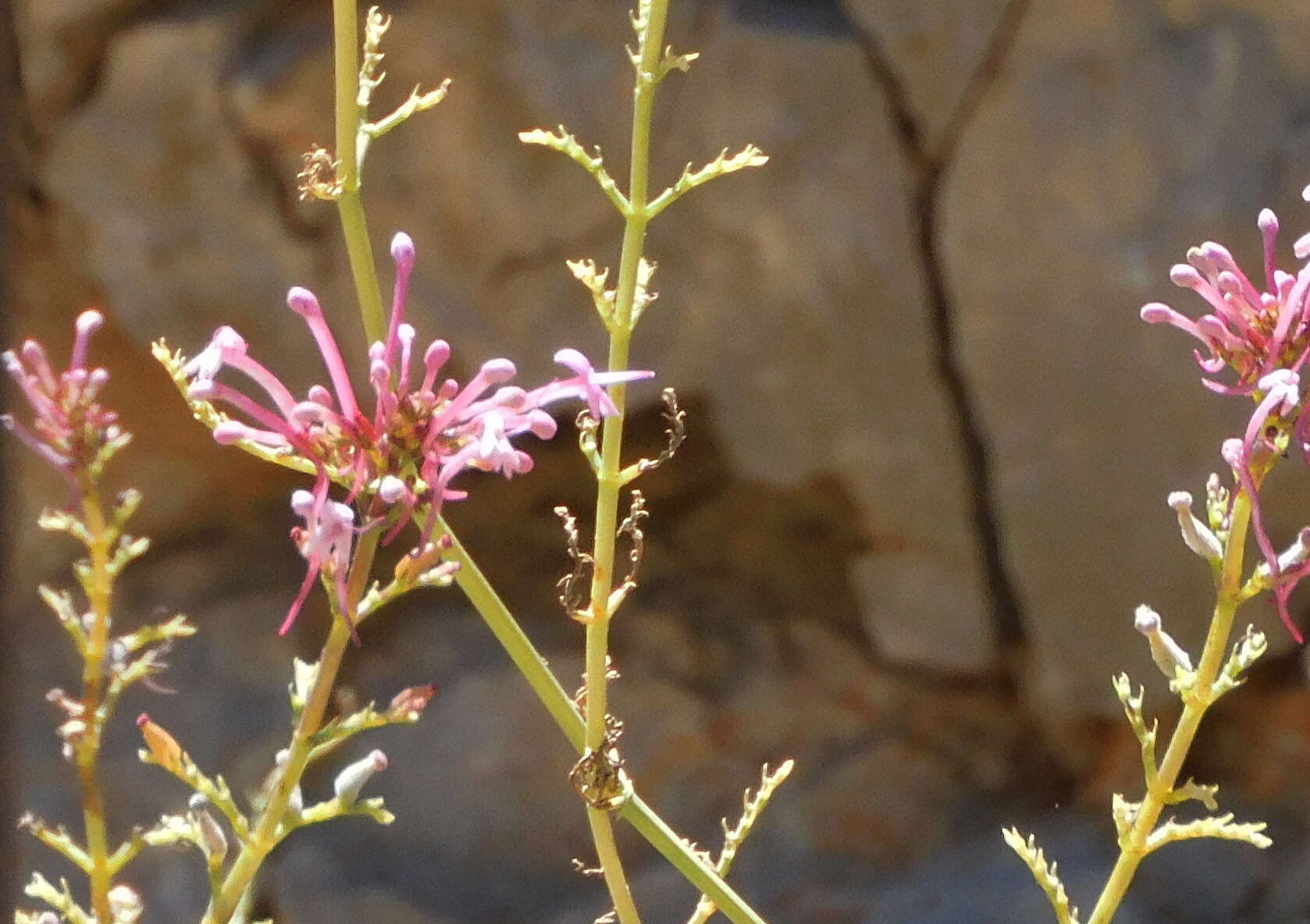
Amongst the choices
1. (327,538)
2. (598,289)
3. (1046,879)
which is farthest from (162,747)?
(1046,879)

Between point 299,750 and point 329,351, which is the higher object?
point 329,351

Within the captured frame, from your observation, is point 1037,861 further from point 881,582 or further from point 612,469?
point 881,582

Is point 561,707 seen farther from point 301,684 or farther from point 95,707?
point 95,707

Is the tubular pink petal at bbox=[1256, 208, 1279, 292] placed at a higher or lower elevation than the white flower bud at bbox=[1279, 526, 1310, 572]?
higher

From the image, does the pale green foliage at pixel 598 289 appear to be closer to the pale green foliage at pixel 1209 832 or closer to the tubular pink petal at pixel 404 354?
the tubular pink petal at pixel 404 354

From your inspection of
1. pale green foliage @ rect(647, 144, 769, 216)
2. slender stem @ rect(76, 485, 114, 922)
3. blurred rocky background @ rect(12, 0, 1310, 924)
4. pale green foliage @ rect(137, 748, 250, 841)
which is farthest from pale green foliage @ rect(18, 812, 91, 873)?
blurred rocky background @ rect(12, 0, 1310, 924)

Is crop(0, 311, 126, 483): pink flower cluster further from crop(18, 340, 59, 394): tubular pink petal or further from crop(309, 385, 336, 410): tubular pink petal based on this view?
crop(309, 385, 336, 410): tubular pink petal
